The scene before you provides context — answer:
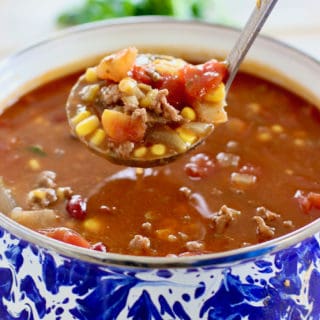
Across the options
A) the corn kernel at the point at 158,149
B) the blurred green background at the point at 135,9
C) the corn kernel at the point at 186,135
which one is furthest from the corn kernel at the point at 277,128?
the blurred green background at the point at 135,9

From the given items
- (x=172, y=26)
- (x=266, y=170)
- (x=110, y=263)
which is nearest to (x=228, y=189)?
(x=266, y=170)

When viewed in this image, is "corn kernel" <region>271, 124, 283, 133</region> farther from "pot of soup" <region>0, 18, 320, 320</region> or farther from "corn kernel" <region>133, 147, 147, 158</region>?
"corn kernel" <region>133, 147, 147, 158</region>

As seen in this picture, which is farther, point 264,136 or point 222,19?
point 222,19

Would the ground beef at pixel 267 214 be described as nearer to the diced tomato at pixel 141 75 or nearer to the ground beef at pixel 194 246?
the ground beef at pixel 194 246

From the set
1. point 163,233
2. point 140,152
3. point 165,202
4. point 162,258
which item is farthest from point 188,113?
point 162,258

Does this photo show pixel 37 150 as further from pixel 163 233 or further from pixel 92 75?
pixel 163 233

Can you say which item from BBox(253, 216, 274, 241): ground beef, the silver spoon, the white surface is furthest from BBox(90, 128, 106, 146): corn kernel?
the white surface
